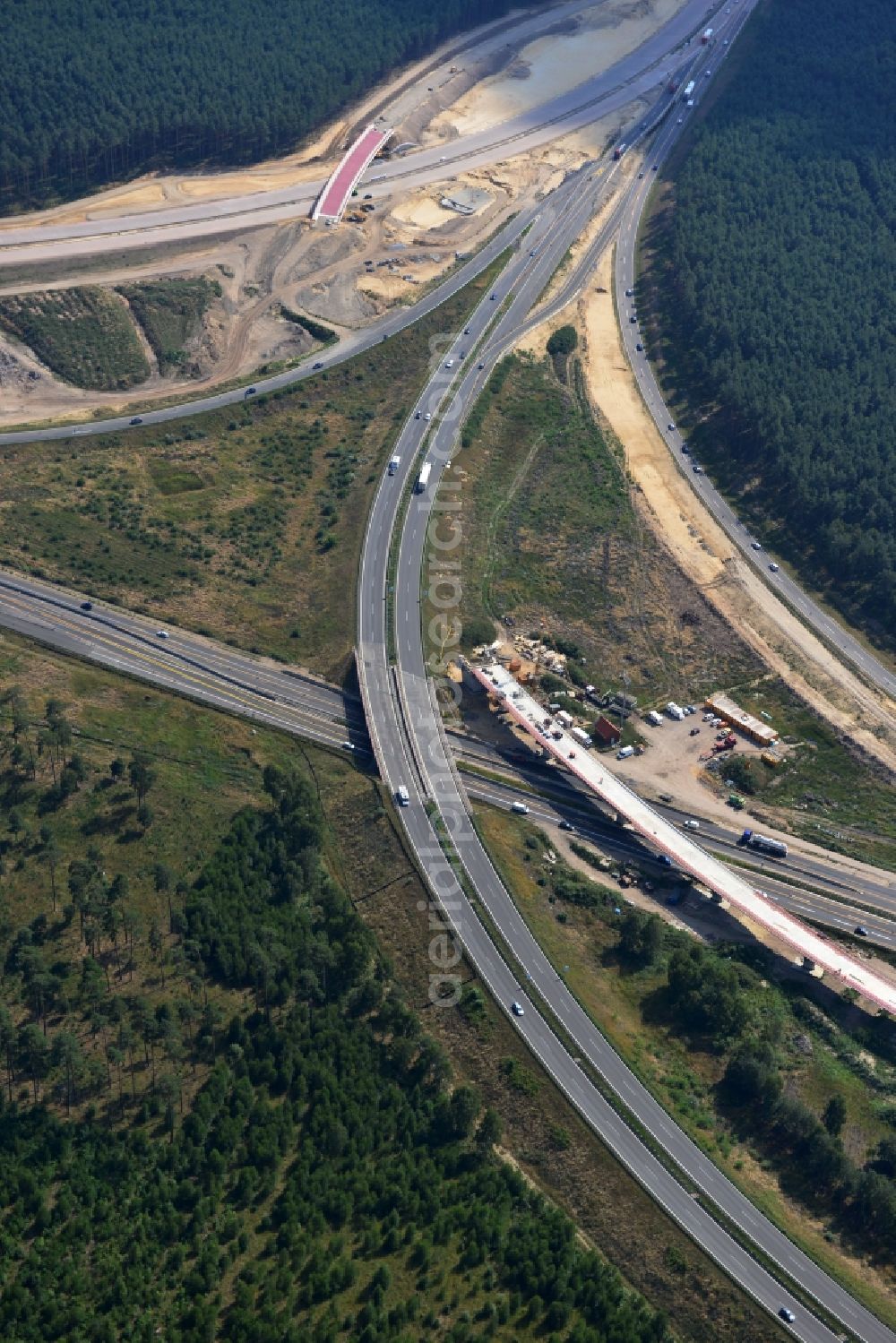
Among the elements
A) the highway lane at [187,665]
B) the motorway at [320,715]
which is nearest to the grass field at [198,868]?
the highway lane at [187,665]

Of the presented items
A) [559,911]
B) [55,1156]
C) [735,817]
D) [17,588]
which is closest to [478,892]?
[559,911]

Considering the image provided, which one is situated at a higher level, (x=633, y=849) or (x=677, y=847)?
(x=677, y=847)

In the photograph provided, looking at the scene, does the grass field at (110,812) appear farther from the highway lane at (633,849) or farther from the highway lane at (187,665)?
the highway lane at (633,849)

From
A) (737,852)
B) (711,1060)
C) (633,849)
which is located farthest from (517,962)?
(737,852)

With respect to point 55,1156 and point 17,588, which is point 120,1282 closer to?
point 55,1156

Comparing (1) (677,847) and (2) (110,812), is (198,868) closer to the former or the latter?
(2) (110,812)

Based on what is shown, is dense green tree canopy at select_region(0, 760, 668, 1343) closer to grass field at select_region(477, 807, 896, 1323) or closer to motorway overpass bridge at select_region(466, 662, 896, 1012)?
grass field at select_region(477, 807, 896, 1323)
